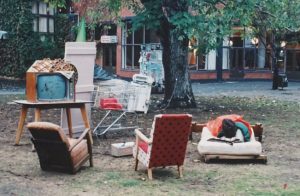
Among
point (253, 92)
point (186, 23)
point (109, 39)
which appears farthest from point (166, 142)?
point (109, 39)

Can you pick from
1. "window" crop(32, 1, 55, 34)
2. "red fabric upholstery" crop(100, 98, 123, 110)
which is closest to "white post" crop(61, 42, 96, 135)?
"red fabric upholstery" crop(100, 98, 123, 110)

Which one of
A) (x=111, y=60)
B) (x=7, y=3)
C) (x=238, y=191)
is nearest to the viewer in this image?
(x=238, y=191)

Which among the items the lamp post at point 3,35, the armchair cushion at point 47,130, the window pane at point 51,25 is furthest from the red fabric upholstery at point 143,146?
the window pane at point 51,25

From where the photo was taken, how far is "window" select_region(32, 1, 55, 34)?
29.9 meters

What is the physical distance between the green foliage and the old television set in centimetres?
1952

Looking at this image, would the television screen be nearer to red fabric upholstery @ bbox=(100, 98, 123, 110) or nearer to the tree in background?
red fabric upholstery @ bbox=(100, 98, 123, 110)

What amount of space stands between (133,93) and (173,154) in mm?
3170

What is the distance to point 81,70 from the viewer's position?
426 inches

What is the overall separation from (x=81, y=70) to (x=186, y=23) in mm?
4561

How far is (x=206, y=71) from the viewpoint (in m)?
33.8

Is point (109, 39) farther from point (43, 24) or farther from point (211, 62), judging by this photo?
point (211, 62)

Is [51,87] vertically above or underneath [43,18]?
underneath

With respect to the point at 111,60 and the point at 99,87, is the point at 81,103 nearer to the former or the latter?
the point at 99,87

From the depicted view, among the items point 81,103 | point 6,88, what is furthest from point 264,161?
point 6,88
